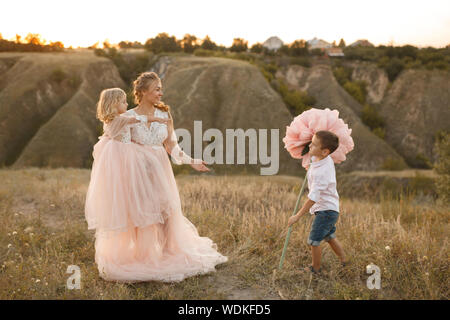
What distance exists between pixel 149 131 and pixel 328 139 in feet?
7.13

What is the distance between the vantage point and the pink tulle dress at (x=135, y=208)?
4121 millimetres

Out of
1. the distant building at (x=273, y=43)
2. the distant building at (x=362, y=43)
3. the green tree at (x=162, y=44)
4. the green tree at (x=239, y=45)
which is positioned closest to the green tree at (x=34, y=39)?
the green tree at (x=162, y=44)

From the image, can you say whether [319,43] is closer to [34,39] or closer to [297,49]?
[297,49]

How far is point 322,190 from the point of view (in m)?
3.66

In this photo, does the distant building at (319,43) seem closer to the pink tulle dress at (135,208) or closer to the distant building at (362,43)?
the distant building at (362,43)

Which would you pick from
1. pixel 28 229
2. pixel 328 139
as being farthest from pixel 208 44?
pixel 328 139

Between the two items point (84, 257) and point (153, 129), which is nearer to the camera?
point (153, 129)

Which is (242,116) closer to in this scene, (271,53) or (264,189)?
(271,53)

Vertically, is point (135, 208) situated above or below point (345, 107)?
above

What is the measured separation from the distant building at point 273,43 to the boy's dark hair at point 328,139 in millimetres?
94972

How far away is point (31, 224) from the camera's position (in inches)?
235

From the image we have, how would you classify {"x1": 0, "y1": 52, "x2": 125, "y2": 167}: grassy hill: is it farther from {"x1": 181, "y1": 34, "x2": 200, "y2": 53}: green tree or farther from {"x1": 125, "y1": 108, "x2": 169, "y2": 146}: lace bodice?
{"x1": 125, "y1": 108, "x2": 169, "y2": 146}: lace bodice
